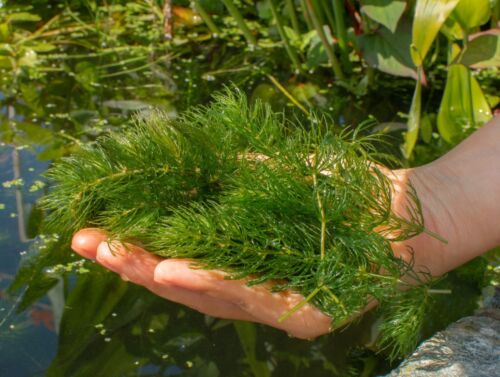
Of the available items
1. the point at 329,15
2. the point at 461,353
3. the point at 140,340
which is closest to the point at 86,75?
the point at 329,15

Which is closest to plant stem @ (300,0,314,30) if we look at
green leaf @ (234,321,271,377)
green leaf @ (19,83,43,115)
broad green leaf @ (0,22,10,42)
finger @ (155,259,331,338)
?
green leaf @ (19,83,43,115)

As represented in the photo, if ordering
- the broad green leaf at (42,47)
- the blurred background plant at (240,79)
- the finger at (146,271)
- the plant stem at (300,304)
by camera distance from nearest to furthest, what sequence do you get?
the plant stem at (300,304) → the finger at (146,271) → the blurred background plant at (240,79) → the broad green leaf at (42,47)

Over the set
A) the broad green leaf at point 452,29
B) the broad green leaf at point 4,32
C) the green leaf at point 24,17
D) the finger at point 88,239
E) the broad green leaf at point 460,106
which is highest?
the green leaf at point 24,17

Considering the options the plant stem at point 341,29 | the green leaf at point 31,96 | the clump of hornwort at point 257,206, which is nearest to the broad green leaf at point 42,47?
the green leaf at point 31,96

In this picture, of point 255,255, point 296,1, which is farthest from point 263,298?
point 296,1

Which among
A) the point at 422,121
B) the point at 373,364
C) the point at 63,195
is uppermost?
the point at 63,195

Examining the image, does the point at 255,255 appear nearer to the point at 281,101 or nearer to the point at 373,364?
the point at 373,364

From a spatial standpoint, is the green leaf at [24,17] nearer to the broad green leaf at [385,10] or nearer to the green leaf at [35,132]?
the green leaf at [35,132]

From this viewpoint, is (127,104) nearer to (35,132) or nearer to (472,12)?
(35,132)
